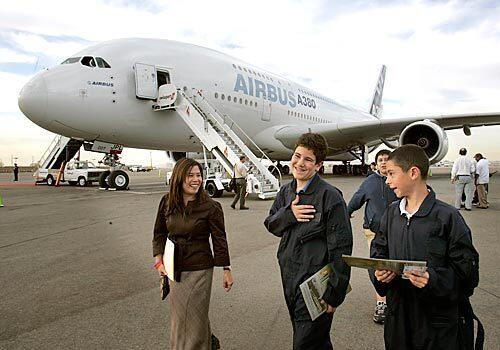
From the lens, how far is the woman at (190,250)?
2.03 m

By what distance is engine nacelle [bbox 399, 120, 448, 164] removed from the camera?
1260 centimetres

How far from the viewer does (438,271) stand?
1525 mm

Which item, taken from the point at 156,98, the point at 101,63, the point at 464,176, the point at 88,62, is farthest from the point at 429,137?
the point at 88,62

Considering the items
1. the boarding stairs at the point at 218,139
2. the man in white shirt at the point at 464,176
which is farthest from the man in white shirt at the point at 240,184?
the man in white shirt at the point at 464,176

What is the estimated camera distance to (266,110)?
14.7 m

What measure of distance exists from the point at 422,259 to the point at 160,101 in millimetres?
10239

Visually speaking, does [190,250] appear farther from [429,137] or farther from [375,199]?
[429,137]

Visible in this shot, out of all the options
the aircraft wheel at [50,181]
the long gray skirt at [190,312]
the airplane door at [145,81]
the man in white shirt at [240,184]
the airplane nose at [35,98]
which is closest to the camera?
the long gray skirt at [190,312]

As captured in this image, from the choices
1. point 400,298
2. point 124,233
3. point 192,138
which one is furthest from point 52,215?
point 400,298

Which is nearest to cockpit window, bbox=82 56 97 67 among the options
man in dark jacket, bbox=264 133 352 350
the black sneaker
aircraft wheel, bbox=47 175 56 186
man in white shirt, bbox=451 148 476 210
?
man in white shirt, bbox=451 148 476 210

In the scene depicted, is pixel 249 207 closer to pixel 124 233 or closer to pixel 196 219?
pixel 124 233

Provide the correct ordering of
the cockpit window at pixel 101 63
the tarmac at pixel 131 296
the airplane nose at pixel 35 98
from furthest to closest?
the cockpit window at pixel 101 63
the airplane nose at pixel 35 98
the tarmac at pixel 131 296

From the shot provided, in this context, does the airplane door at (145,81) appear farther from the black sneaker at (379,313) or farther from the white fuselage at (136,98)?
the black sneaker at (379,313)

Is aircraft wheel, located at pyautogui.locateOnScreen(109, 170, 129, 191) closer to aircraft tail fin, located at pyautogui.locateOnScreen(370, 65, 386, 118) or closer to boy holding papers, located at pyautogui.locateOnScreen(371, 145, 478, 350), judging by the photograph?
boy holding papers, located at pyautogui.locateOnScreen(371, 145, 478, 350)
